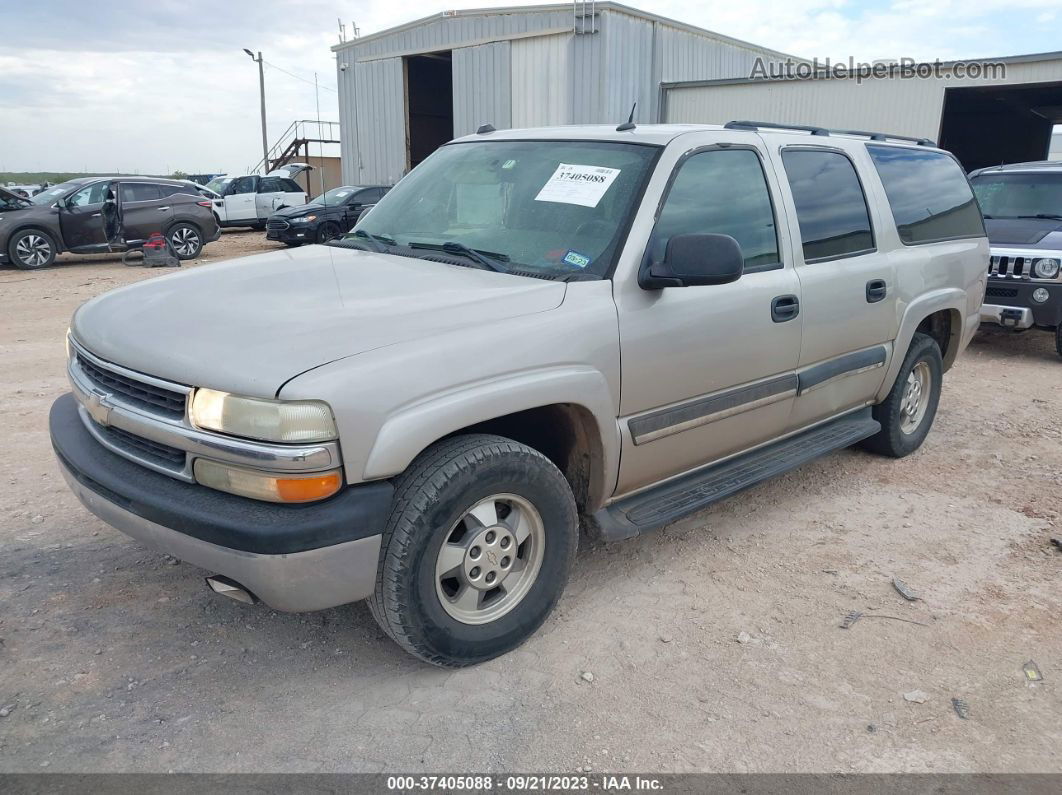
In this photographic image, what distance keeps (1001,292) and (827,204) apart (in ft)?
16.8

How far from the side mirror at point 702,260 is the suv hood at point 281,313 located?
0.43m

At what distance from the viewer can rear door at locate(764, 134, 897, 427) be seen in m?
4.09

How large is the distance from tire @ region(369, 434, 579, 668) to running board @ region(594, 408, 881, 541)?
0.95ft

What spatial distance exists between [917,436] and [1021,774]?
321 centimetres

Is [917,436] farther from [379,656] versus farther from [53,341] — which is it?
[53,341]

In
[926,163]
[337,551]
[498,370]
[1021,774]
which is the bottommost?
[1021,774]

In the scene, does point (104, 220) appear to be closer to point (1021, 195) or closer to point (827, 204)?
point (1021, 195)

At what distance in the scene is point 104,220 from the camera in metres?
15.4

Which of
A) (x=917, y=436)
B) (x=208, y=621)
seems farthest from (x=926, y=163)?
(x=208, y=621)

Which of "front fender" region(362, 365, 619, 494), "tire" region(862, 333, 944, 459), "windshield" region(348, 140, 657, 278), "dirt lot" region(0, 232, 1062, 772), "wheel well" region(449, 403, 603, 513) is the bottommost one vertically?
"dirt lot" region(0, 232, 1062, 772)

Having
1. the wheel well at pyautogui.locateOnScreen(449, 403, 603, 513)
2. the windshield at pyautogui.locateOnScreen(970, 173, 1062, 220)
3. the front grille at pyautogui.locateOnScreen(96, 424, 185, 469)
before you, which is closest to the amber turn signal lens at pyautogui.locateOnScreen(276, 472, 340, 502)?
the front grille at pyautogui.locateOnScreen(96, 424, 185, 469)

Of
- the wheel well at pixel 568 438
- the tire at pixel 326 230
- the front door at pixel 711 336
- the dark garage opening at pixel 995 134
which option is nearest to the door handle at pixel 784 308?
the front door at pixel 711 336

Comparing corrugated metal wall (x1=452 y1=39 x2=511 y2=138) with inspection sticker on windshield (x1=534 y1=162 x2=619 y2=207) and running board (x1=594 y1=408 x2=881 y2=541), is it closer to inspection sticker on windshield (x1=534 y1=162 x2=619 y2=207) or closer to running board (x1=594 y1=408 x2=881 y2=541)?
running board (x1=594 y1=408 x2=881 y2=541)

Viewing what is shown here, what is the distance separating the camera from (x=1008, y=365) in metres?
8.32
